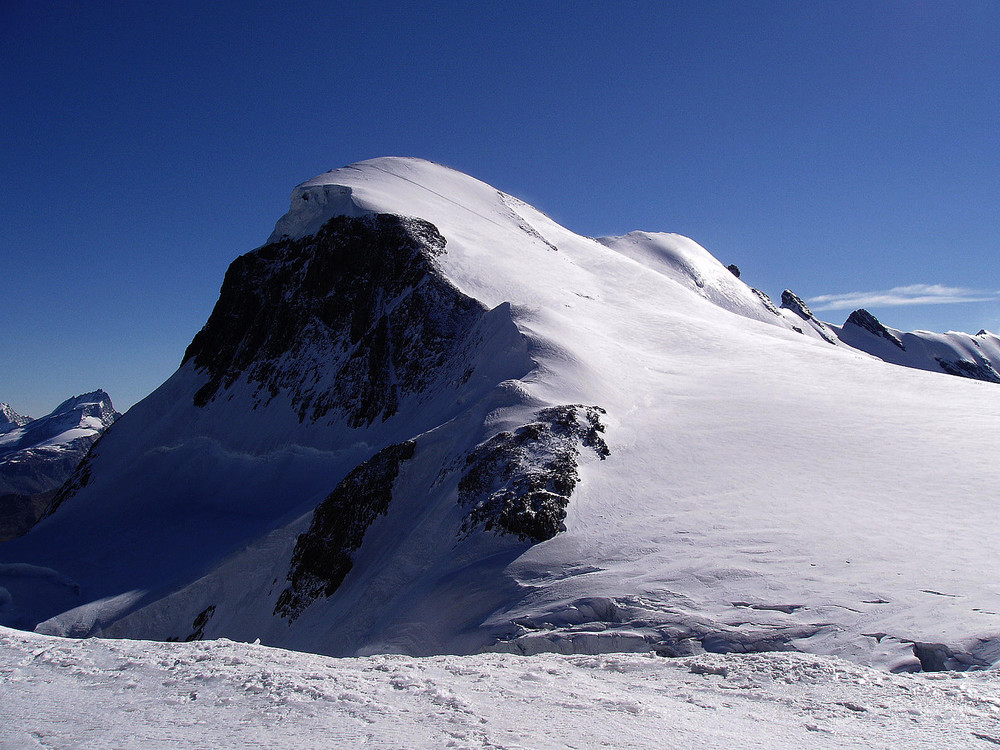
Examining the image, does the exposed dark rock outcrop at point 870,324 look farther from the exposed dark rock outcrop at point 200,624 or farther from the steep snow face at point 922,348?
the exposed dark rock outcrop at point 200,624

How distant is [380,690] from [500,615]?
4.22 m

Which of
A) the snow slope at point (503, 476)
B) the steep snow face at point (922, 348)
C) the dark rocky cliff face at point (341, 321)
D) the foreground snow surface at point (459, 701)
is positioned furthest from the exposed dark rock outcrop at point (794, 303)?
the foreground snow surface at point (459, 701)

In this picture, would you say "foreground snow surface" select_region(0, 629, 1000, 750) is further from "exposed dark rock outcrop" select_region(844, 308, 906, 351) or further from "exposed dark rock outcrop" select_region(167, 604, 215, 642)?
"exposed dark rock outcrop" select_region(844, 308, 906, 351)

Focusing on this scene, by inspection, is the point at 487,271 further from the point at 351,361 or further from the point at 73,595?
the point at 73,595

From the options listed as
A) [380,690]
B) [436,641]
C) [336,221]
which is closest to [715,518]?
[436,641]

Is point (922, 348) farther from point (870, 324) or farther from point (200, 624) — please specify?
point (200, 624)

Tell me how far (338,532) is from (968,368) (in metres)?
116

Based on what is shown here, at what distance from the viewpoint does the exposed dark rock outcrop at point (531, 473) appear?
12781 mm

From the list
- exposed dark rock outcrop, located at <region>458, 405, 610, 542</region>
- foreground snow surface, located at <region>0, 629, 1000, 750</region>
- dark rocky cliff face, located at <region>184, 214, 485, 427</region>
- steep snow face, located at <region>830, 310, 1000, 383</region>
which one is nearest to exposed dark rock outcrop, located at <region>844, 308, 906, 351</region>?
steep snow face, located at <region>830, 310, 1000, 383</region>

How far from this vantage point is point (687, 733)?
215 inches

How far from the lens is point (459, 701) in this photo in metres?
6.04

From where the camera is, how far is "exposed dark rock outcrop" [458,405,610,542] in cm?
1278

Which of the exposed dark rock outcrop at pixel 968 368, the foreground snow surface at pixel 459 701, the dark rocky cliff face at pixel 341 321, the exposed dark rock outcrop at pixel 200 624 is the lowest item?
the exposed dark rock outcrop at pixel 200 624

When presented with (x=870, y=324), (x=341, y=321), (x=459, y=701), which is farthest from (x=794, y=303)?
(x=459, y=701)
